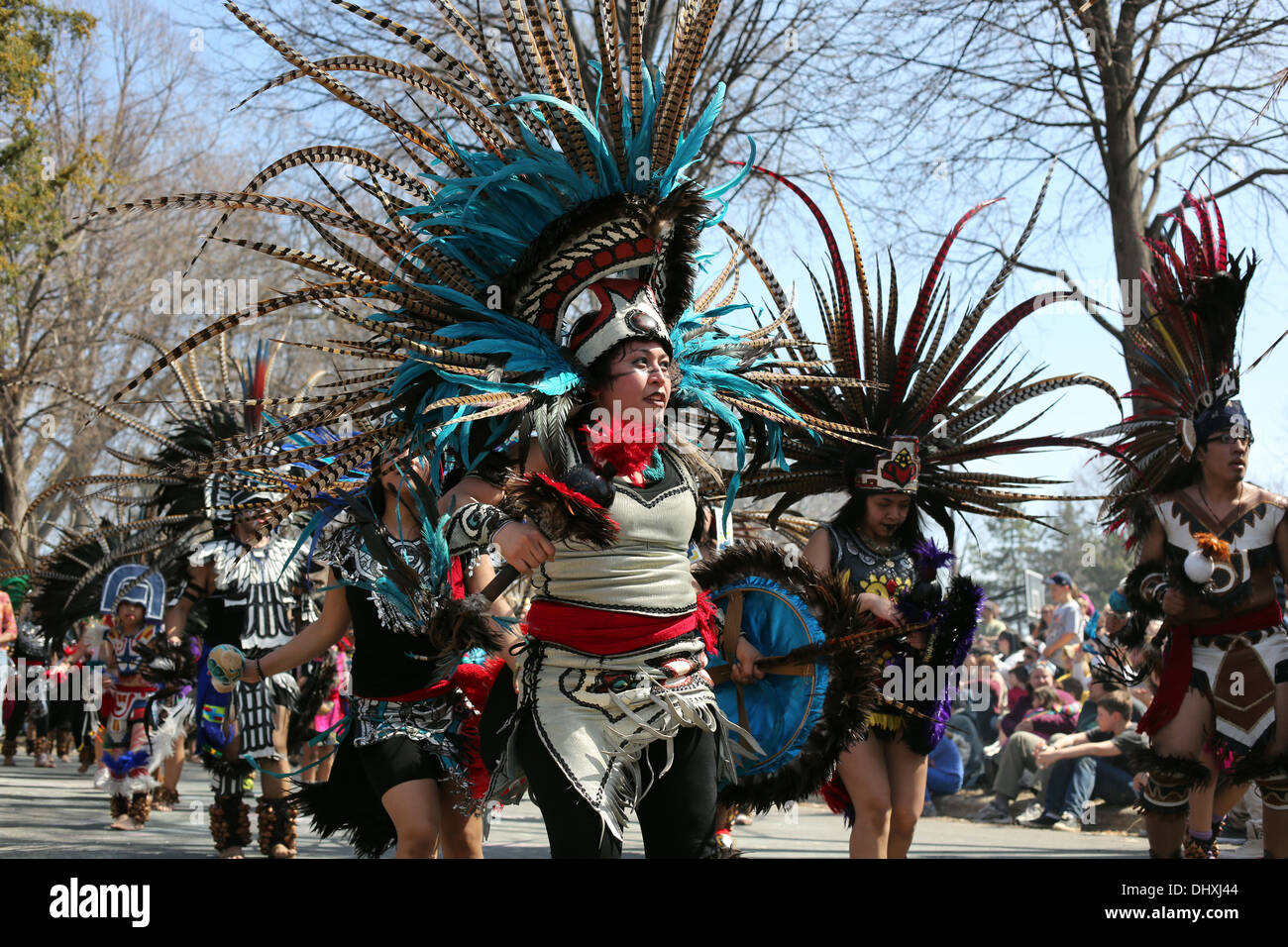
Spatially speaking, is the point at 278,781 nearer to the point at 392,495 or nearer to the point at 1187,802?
the point at 392,495

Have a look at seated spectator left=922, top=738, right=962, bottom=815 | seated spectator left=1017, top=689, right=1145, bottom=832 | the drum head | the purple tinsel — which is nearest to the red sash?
the drum head

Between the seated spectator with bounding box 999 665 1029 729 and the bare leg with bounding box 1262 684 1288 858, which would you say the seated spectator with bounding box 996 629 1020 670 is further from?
the bare leg with bounding box 1262 684 1288 858

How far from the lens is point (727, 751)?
13.5ft

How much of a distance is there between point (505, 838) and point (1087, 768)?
183 inches

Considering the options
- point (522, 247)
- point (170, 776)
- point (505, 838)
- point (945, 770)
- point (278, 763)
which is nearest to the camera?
point (522, 247)

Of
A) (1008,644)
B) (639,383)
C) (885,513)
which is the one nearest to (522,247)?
(639,383)

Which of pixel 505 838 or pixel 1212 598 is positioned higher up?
pixel 1212 598

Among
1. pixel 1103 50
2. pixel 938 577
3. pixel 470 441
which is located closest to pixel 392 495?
pixel 470 441

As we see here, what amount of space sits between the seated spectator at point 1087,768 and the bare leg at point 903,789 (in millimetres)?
4626

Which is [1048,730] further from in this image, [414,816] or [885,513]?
[414,816]

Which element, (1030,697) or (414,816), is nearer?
(414,816)

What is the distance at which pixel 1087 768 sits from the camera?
34.0ft

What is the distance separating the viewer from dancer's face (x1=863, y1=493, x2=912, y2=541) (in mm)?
5980

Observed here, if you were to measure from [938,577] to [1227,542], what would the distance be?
5.24 ft
